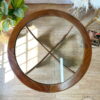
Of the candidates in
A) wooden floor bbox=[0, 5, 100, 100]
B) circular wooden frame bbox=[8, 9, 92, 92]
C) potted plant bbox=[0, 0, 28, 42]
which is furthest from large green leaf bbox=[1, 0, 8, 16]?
wooden floor bbox=[0, 5, 100, 100]

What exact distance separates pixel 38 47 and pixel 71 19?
0.39 metres

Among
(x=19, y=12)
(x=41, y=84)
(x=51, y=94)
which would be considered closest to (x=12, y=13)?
(x=19, y=12)

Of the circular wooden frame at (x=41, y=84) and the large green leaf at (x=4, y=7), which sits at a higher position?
the large green leaf at (x=4, y=7)

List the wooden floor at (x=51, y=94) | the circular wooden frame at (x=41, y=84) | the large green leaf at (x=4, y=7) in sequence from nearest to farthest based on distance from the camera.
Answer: the circular wooden frame at (x=41, y=84), the large green leaf at (x=4, y=7), the wooden floor at (x=51, y=94)

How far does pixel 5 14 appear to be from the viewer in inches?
73.8

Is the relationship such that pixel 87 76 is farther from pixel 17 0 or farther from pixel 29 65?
pixel 17 0

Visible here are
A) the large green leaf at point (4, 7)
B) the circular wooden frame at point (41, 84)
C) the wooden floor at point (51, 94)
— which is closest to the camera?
the circular wooden frame at point (41, 84)

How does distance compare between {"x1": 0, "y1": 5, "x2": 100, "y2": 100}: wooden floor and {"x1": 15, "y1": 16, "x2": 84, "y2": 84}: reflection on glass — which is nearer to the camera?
{"x1": 15, "y1": 16, "x2": 84, "y2": 84}: reflection on glass

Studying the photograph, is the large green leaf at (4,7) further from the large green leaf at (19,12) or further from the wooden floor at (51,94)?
the wooden floor at (51,94)

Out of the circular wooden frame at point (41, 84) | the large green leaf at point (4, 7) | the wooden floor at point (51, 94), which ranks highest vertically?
the large green leaf at point (4, 7)

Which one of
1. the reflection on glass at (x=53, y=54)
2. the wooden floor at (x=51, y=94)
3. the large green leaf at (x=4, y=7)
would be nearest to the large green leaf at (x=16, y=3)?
the large green leaf at (x=4, y=7)

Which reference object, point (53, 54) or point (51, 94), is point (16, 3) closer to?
point (53, 54)

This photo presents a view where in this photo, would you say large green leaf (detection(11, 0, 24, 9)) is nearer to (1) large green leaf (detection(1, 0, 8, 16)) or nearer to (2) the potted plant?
(2) the potted plant

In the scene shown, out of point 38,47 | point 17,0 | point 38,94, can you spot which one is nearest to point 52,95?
point 38,94
